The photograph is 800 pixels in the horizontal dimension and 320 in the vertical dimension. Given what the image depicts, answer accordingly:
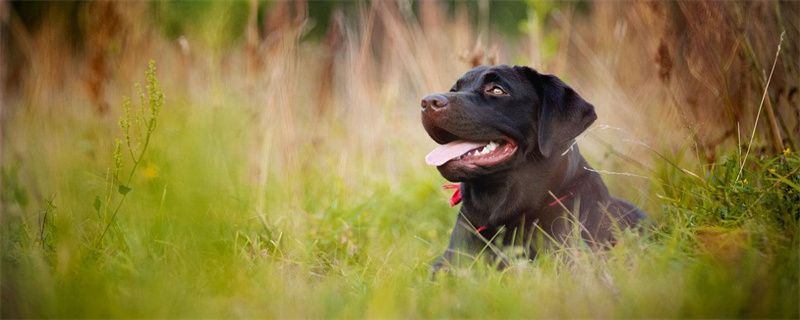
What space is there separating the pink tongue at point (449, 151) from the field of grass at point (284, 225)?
0.49 m

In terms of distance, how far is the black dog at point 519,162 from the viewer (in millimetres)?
3225

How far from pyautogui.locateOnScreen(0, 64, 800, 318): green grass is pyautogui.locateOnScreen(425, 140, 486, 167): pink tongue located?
49 cm

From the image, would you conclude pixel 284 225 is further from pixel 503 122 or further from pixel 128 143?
pixel 503 122

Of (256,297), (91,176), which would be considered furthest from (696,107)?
(91,176)

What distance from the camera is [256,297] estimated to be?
8.20ft

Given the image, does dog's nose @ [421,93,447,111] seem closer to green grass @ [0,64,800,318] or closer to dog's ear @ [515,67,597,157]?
dog's ear @ [515,67,597,157]

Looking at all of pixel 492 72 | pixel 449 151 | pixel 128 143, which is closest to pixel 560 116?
pixel 492 72

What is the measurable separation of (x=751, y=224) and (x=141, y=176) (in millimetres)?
2366

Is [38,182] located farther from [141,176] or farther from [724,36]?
[724,36]

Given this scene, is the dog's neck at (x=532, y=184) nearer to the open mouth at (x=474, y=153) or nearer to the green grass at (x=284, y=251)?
the open mouth at (x=474, y=153)

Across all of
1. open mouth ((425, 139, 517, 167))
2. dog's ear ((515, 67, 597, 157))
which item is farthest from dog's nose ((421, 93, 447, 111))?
dog's ear ((515, 67, 597, 157))

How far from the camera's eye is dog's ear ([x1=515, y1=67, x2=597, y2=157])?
10.5ft

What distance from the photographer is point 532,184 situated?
10.8 ft

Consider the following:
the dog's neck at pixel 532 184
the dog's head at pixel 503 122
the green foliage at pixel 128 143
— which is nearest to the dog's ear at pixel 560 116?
the dog's head at pixel 503 122
